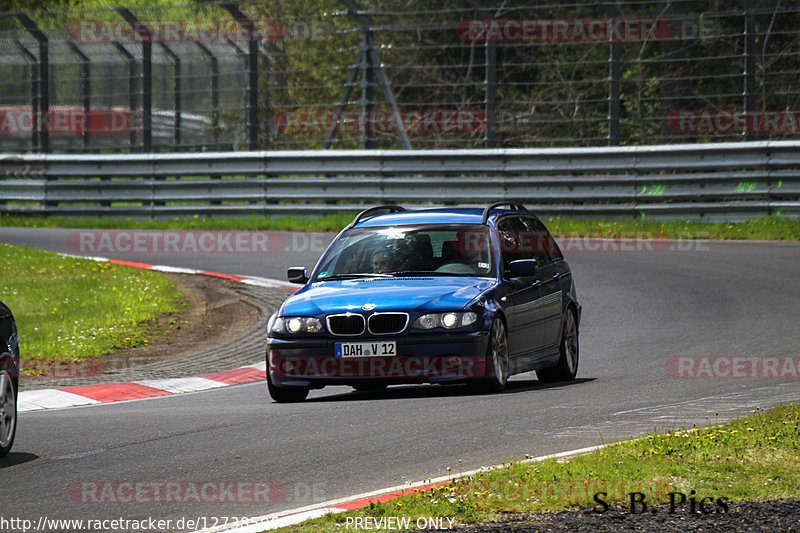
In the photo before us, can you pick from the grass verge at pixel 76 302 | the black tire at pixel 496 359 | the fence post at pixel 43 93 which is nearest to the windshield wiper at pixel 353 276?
the black tire at pixel 496 359

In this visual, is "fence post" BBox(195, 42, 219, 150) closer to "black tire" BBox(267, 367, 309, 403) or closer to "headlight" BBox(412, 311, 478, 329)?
"black tire" BBox(267, 367, 309, 403)

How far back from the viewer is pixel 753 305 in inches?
574

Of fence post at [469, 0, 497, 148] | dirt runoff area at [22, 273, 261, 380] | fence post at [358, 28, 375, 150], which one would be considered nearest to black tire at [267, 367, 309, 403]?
dirt runoff area at [22, 273, 261, 380]

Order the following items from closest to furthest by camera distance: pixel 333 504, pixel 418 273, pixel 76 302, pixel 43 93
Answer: pixel 333 504 → pixel 418 273 → pixel 76 302 → pixel 43 93

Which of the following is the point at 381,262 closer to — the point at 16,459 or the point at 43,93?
the point at 16,459

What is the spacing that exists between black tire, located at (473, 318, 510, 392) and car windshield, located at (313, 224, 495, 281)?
0.66 meters

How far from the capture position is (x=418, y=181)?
2242 centimetres

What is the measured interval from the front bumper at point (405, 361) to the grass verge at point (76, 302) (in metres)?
4.53

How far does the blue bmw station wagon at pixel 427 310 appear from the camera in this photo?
948 cm

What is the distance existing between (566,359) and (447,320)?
7.33 feet

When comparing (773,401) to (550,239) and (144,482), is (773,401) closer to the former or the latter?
(550,239)

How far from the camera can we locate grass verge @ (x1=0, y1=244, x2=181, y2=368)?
45.4 ft

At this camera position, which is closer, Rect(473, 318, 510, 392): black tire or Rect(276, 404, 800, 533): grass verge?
Rect(276, 404, 800, 533): grass verge

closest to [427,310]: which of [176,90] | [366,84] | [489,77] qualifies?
[489,77]
